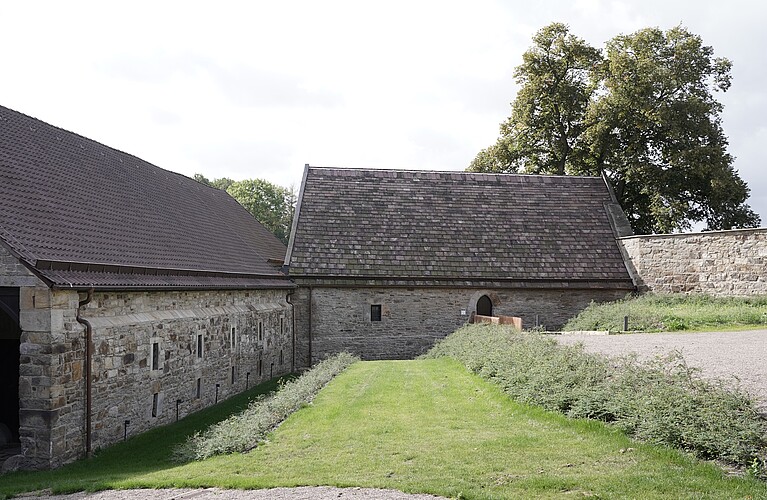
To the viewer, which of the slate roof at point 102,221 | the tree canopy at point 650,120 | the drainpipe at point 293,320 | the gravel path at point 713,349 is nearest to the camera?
the gravel path at point 713,349

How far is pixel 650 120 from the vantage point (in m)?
33.1

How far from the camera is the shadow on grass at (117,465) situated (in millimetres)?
9327

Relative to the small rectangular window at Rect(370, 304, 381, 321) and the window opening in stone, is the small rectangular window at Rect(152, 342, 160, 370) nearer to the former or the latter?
the window opening in stone

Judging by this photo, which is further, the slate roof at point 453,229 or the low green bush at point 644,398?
the slate roof at point 453,229

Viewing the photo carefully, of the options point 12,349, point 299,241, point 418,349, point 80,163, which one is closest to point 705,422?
point 12,349

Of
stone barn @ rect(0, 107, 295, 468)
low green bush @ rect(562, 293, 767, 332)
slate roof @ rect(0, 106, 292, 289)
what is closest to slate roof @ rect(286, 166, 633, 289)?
low green bush @ rect(562, 293, 767, 332)

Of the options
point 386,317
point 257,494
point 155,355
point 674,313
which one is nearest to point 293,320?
point 386,317

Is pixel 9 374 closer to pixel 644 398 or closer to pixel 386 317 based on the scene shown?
pixel 644 398

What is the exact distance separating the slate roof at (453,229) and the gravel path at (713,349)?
6.67m

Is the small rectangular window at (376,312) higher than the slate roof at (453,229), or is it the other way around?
the slate roof at (453,229)

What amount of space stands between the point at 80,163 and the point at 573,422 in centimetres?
1361

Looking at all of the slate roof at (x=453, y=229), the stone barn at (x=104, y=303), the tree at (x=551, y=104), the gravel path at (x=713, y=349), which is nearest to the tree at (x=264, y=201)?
the tree at (x=551, y=104)

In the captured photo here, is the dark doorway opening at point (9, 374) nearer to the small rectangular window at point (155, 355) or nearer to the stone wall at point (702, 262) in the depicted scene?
the small rectangular window at point (155, 355)

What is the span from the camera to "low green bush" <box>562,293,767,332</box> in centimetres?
2159
